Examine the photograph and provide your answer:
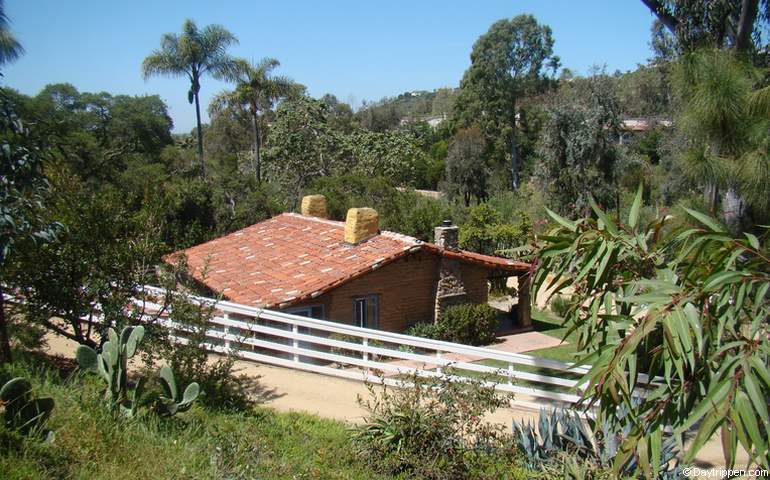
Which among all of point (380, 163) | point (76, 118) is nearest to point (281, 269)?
point (380, 163)

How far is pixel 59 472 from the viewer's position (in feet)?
18.3

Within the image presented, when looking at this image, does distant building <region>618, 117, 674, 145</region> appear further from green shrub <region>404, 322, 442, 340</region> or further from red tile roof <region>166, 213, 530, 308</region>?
green shrub <region>404, 322, 442, 340</region>

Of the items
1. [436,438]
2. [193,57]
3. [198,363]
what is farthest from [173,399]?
[193,57]

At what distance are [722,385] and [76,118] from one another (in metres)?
45.6

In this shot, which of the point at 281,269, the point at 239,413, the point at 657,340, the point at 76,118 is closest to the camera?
the point at 657,340

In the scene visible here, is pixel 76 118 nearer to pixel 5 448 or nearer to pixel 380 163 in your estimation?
pixel 380 163

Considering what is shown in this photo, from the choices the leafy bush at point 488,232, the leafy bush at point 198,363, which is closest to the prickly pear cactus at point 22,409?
the leafy bush at point 198,363

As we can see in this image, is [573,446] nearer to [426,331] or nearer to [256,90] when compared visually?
[426,331]

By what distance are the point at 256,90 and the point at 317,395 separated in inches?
1260

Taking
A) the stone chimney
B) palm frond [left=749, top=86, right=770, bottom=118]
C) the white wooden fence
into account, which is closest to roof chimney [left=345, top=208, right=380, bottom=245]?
the stone chimney

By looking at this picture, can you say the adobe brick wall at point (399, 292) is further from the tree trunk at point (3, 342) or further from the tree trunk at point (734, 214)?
the tree trunk at point (734, 214)

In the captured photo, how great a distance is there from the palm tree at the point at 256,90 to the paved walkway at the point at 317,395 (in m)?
Result: 27.6

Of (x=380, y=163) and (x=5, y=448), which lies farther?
(x=380, y=163)

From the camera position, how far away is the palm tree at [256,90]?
39.1 metres
